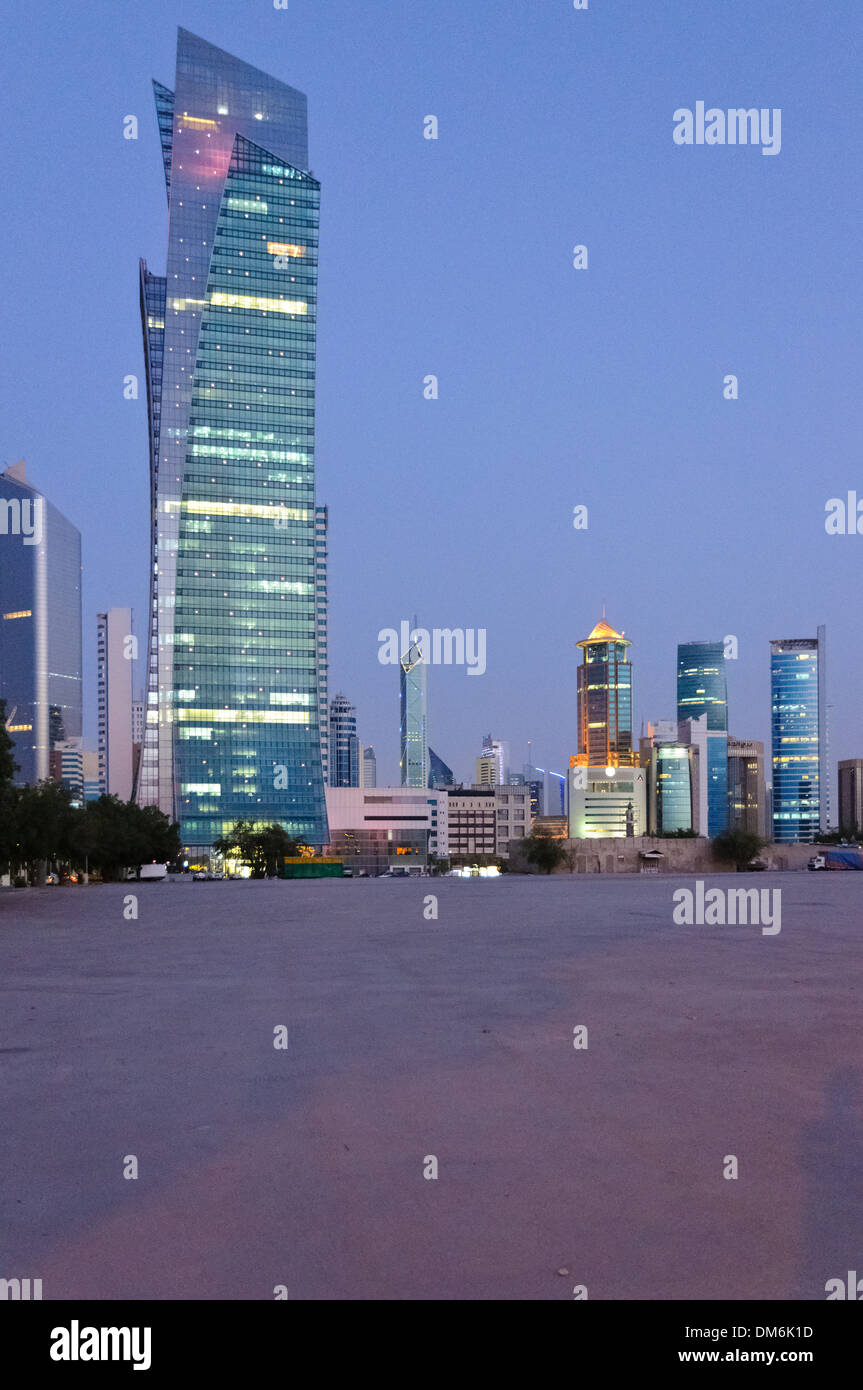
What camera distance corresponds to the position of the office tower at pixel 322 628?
158 m

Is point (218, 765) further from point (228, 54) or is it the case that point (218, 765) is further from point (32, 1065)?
point (32, 1065)

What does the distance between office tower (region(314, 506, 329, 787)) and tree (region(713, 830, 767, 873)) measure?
67965 mm

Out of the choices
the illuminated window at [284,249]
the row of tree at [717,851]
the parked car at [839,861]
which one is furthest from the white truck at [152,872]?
the illuminated window at [284,249]

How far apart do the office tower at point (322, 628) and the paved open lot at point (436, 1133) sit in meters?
143

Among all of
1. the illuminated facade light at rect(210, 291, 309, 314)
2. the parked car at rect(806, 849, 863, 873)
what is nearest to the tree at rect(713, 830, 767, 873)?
the parked car at rect(806, 849, 863, 873)

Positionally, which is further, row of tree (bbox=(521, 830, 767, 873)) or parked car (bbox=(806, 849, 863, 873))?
row of tree (bbox=(521, 830, 767, 873))

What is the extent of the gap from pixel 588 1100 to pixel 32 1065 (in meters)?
4.84

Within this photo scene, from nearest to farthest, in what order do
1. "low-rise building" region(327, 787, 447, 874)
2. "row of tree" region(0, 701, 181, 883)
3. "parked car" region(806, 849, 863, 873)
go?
"row of tree" region(0, 701, 181, 883)
"parked car" region(806, 849, 863, 873)
"low-rise building" region(327, 787, 447, 874)

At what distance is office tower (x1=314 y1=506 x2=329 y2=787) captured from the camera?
158 m

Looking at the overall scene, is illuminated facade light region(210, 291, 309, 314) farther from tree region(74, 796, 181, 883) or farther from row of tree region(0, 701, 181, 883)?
tree region(74, 796, 181, 883)

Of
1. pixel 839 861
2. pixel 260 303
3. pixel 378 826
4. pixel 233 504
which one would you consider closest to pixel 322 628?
pixel 233 504

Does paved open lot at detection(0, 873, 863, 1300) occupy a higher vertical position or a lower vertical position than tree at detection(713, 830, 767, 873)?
higher
